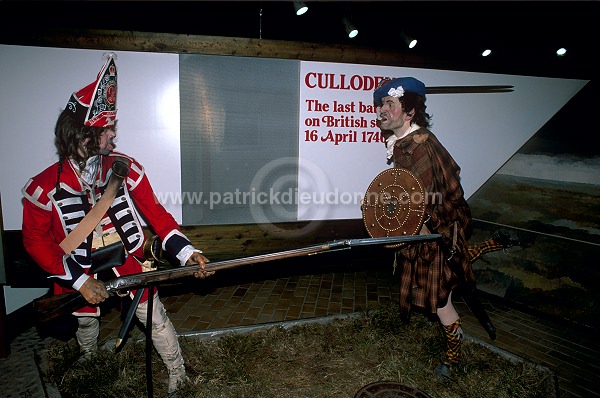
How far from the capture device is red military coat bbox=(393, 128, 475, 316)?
3.07 metres

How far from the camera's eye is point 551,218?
4.73 m

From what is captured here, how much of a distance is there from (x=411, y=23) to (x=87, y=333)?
304 inches

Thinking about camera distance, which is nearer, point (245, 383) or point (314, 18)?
point (245, 383)

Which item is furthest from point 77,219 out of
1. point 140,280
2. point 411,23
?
point 411,23

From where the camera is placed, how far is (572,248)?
14.7 ft

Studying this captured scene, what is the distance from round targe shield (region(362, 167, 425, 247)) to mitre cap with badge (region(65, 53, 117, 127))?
2411 mm

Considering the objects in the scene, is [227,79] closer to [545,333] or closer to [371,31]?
[371,31]

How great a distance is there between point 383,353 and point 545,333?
225cm

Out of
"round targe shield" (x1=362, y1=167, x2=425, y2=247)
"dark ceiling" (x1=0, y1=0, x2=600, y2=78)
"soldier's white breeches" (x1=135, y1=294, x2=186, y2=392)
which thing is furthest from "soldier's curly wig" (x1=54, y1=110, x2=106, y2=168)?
"round targe shield" (x1=362, y1=167, x2=425, y2=247)

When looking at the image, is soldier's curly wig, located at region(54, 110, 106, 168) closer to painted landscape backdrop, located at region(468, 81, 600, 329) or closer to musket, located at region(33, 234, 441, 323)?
musket, located at region(33, 234, 441, 323)

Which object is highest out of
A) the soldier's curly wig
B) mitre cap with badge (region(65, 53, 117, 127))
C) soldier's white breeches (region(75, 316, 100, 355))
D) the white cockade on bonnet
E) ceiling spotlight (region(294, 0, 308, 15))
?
ceiling spotlight (region(294, 0, 308, 15))

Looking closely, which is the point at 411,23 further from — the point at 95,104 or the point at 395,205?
the point at 95,104

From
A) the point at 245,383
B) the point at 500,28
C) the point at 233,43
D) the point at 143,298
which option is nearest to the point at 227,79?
the point at 233,43

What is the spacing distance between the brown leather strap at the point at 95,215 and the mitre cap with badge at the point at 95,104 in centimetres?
40
